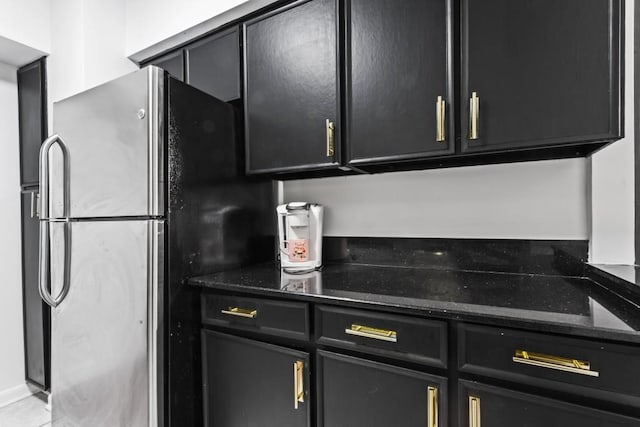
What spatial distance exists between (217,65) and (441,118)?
132cm

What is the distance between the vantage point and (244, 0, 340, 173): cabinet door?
152cm

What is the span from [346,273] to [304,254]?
24 centimetres

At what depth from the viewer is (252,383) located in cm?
→ 135

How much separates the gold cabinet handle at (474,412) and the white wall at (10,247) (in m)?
2.94

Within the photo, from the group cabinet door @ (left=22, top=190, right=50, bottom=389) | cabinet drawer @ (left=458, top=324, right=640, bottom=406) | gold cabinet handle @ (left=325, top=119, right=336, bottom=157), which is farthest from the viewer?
cabinet door @ (left=22, top=190, right=50, bottom=389)

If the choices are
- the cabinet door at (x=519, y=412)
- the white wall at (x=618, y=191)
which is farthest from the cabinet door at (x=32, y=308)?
the white wall at (x=618, y=191)

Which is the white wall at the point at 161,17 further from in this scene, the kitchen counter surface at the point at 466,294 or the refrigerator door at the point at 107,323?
the kitchen counter surface at the point at 466,294

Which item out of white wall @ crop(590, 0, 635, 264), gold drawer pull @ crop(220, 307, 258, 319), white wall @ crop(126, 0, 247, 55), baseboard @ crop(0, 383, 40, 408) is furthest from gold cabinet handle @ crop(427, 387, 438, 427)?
baseboard @ crop(0, 383, 40, 408)

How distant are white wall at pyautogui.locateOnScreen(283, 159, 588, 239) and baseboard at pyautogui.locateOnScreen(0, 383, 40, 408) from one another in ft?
8.04

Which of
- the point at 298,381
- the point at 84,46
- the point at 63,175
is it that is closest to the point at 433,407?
the point at 298,381

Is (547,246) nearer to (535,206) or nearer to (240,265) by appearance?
(535,206)

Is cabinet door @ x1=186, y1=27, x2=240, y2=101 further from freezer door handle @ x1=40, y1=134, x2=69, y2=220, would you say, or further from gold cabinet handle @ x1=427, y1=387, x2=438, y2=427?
gold cabinet handle @ x1=427, y1=387, x2=438, y2=427

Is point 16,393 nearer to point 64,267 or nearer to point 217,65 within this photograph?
point 64,267

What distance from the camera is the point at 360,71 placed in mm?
1453
